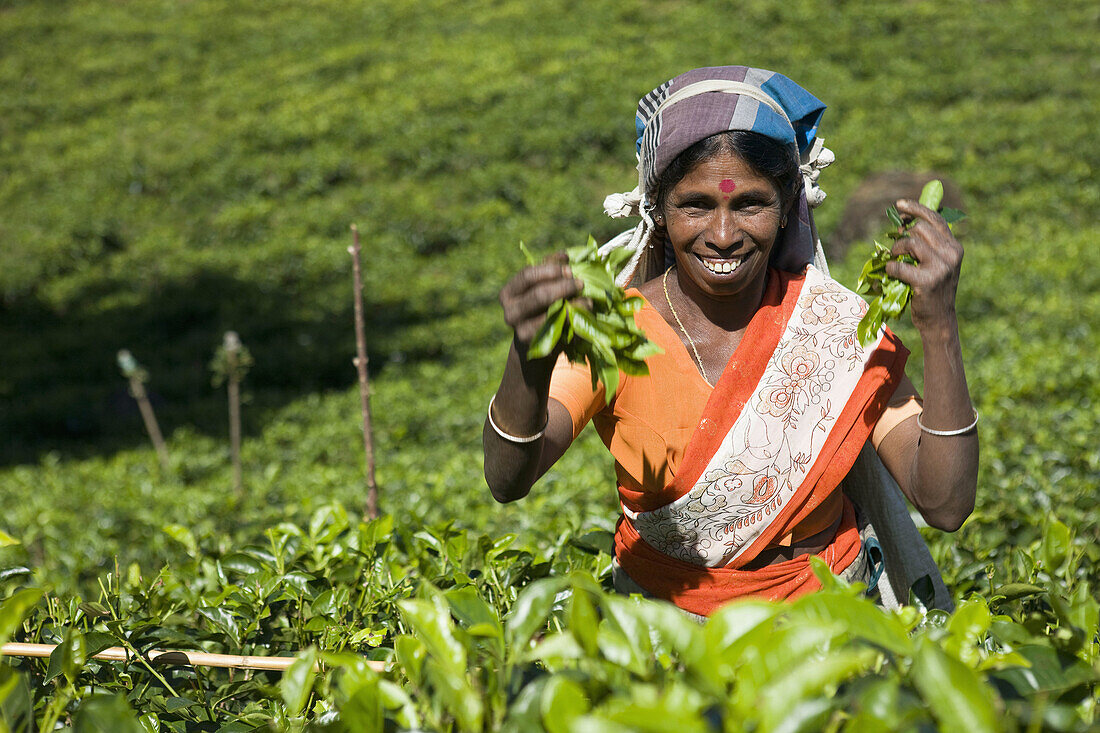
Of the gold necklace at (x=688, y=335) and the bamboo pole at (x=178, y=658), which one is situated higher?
the gold necklace at (x=688, y=335)

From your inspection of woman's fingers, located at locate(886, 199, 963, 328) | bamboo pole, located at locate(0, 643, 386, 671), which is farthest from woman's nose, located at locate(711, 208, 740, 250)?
bamboo pole, located at locate(0, 643, 386, 671)

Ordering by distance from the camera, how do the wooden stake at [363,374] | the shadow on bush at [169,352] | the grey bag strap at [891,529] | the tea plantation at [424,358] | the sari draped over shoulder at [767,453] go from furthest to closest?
the shadow on bush at [169,352] < the wooden stake at [363,374] < the grey bag strap at [891,529] < the sari draped over shoulder at [767,453] < the tea plantation at [424,358]

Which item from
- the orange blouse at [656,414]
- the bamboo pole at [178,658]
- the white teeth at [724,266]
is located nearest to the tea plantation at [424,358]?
the bamboo pole at [178,658]

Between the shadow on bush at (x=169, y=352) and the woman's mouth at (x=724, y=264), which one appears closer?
the woman's mouth at (x=724, y=264)

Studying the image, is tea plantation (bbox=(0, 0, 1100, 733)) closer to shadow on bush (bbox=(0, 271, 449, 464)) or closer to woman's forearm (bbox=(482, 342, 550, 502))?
shadow on bush (bbox=(0, 271, 449, 464))

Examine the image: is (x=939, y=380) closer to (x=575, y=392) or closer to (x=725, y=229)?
(x=725, y=229)

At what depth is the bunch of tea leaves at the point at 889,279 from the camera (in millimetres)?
1466

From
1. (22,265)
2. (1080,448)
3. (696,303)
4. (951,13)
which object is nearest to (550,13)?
(951,13)

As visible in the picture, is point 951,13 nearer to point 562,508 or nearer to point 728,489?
point 562,508

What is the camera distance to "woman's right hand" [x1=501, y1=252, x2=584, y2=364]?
1208mm

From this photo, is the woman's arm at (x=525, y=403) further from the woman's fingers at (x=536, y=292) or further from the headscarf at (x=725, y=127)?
the headscarf at (x=725, y=127)

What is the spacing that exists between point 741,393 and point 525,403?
0.51m

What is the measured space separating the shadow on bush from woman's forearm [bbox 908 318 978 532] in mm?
5889

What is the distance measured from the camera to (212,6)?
1764 centimetres
